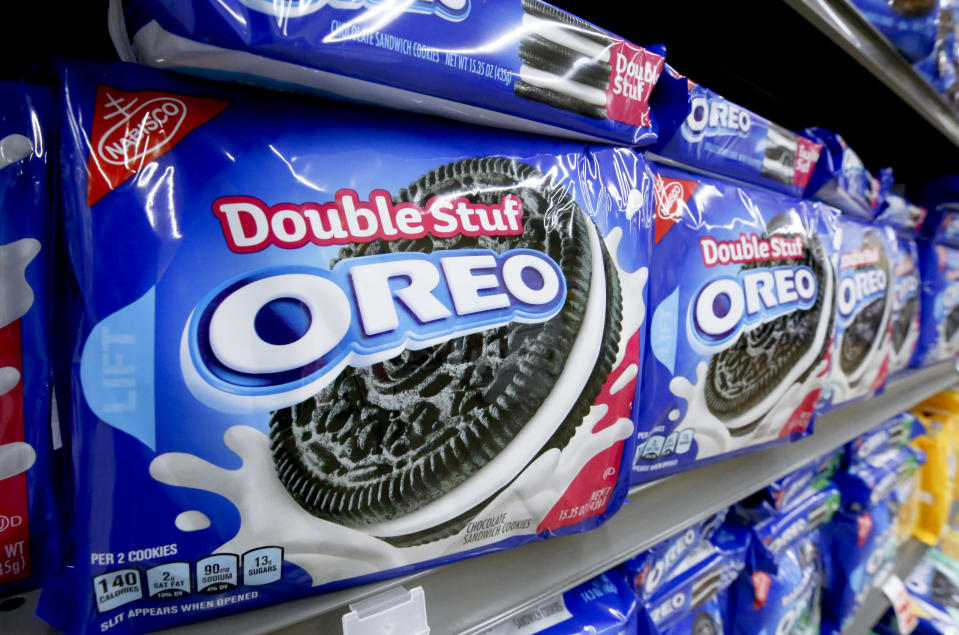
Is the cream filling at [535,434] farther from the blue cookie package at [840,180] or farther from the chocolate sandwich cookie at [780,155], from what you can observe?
the blue cookie package at [840,180]

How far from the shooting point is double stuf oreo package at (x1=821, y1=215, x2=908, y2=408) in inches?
36.9

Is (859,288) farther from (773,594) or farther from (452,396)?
(452,396)

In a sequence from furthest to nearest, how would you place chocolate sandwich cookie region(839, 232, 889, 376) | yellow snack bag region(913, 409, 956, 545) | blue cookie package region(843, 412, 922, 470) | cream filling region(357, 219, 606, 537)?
yellow snack bag region(913, 409, 956, 545), blue cookie package region(843, 412, 922, 470), chocolate sandwich cookie region(839, 232, 889, 376), cream filling region(357, 219, 606, 537)

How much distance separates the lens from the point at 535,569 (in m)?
→ 0.53

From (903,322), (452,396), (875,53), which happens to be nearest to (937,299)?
(903,322)

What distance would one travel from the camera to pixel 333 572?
1.36 ft

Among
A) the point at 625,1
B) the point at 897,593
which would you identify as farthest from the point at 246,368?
the point at 897,593

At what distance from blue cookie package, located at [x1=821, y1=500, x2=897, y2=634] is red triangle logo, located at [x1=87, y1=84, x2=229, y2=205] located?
156cm

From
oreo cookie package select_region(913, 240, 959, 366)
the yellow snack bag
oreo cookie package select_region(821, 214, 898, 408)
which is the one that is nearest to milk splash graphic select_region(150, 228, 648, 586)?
oreo cookie package select_region(821, 214, 898, 408)

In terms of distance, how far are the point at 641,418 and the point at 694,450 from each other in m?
0.13

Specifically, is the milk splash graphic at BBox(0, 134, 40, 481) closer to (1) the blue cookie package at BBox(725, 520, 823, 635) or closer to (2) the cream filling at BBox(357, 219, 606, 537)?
(2) the cream filling at BBox(357, 219, 606, 537)

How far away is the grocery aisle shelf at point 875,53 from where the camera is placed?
0.68m

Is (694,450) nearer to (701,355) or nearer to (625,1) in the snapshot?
(701,355)

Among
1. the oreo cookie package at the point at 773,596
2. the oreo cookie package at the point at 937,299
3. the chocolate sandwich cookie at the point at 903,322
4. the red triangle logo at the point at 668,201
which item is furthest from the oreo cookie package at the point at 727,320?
the oreo cookie package at the point at 937,299
